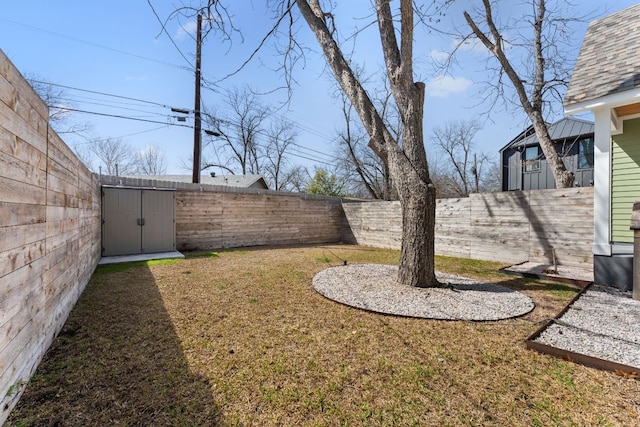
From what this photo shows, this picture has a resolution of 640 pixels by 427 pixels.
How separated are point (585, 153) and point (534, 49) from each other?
791 cm

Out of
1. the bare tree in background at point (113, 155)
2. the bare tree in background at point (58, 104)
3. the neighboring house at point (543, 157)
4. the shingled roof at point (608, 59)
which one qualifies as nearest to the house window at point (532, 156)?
the neighboring house at point (543, 157)

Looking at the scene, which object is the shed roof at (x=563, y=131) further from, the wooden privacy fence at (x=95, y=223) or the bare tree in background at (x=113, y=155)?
the bare tree in background at (x=113, y=155)

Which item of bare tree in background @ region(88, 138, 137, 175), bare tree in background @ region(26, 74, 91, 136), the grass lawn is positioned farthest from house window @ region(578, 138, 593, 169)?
bare tree in background @ region(88, 138, 137, 175)

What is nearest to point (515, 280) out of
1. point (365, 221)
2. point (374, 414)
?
point (374, 414)

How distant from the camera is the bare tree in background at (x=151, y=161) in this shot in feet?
73.2

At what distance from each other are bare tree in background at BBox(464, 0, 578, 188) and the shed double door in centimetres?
948

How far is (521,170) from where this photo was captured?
48.0 feet

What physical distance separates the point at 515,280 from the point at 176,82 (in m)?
12.5

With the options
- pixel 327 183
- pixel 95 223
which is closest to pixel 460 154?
pixel 327 183

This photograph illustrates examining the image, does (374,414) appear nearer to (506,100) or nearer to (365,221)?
(365,221)

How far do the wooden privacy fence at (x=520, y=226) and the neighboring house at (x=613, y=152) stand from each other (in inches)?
33.5

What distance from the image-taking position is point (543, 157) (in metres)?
13.6

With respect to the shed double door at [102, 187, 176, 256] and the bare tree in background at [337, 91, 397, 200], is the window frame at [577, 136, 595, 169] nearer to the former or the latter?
the bare tree in background at [337, 91, 397, 200]

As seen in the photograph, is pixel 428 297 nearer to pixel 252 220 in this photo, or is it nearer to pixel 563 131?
pixel 252 220
